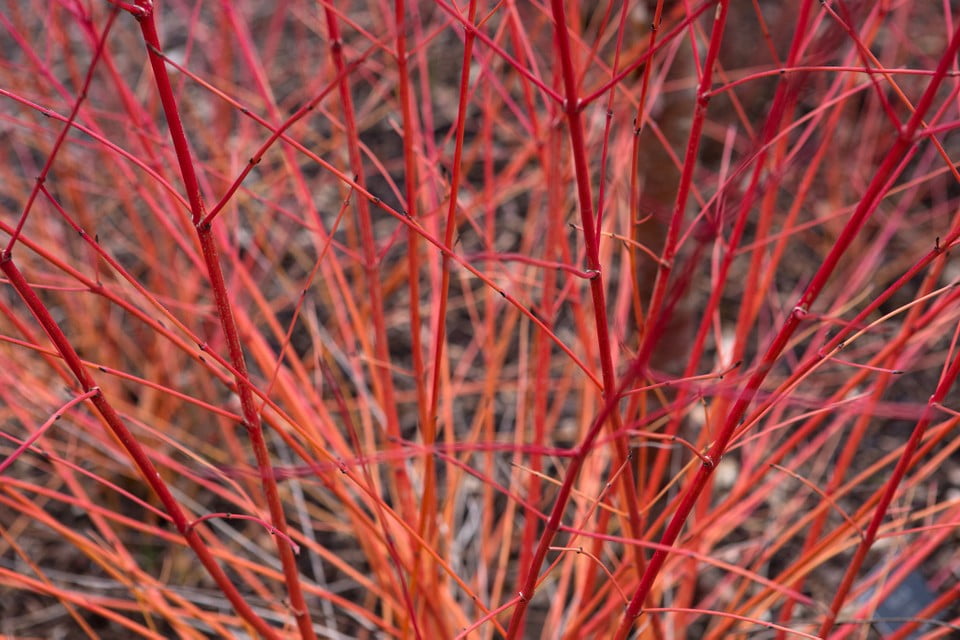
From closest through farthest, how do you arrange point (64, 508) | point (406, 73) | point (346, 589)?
point (406, 73), point (346, 589), point (64, 508)

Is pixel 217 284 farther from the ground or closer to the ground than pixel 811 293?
farther from the ground

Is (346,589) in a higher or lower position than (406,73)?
lower

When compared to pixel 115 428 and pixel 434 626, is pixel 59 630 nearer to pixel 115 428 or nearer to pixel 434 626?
pixel 434 626

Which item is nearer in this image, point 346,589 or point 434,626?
point 434,626

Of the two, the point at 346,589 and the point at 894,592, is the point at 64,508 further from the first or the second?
the point at 894,592

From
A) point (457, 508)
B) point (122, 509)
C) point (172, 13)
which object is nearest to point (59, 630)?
point (122, 509)

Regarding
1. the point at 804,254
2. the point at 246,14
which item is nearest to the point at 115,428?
the point at 804,254

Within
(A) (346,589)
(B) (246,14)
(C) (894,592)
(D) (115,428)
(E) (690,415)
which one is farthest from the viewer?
(B) (246,14)

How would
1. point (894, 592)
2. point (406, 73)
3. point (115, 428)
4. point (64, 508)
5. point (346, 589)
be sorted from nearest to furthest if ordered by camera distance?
point (115, 428), point (406, 73), point (894, 592), point (346, 589), point (64, 508)

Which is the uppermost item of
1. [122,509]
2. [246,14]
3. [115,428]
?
[246,14]
